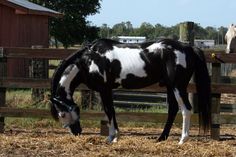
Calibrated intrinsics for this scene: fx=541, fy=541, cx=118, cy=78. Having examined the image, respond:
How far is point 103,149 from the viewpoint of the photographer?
7.68 m

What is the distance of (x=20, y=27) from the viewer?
2141cm

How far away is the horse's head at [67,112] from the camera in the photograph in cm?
859

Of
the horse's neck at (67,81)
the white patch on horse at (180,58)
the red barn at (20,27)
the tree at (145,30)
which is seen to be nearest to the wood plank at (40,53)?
the horse's neck at (67,81)

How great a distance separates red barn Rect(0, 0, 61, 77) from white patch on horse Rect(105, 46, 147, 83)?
39.1 feet

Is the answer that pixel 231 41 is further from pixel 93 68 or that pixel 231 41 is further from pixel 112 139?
pixel 112 139

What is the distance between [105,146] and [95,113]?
1.62 m

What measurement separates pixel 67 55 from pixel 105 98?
4.63 feet

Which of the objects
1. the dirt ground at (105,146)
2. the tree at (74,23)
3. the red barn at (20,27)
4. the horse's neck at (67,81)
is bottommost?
the dirt ground at (105,146)

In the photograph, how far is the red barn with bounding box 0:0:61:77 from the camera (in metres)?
20.2

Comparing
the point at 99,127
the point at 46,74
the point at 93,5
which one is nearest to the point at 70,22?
the point at 93,5

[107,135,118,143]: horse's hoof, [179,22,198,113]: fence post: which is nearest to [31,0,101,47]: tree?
[179,22,198,113]: fence post

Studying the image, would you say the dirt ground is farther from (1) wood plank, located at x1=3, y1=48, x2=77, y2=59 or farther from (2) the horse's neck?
(1) wood plank, located at x1=3, y1=48, x2=77, y2=59

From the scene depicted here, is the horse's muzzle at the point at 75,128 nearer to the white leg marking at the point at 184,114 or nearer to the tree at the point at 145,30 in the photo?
the white leg marking at the point at 184,114

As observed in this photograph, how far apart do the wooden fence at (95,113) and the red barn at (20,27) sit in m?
10.3
